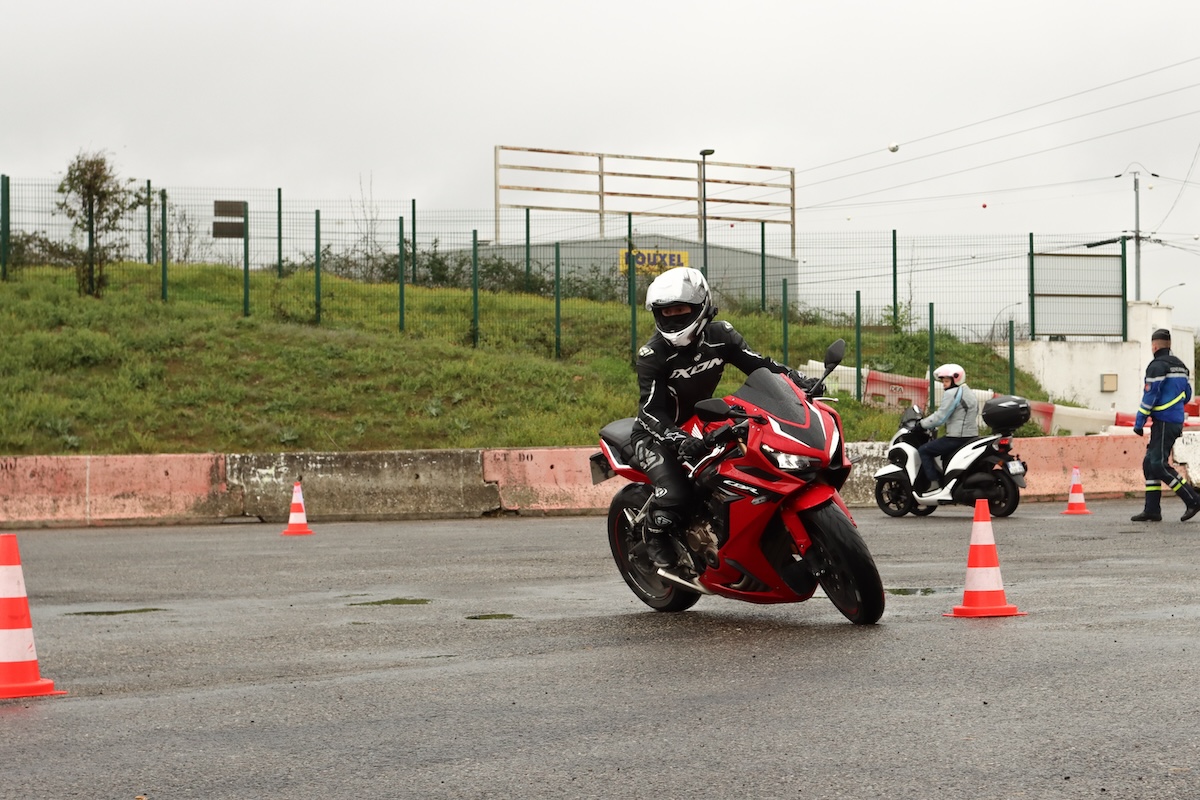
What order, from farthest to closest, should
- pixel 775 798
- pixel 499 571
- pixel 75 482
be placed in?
1. pixel 75 482
2. pixel 499 571
3. pixel 775 798

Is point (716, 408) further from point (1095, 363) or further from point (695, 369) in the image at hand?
point (1095, 363)

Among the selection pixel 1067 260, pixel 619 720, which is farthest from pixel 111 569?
pixel 1067 260

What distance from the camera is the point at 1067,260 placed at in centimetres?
3266

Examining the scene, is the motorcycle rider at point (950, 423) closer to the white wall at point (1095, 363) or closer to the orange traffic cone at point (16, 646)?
the orange traffic cone at point (16, 646)

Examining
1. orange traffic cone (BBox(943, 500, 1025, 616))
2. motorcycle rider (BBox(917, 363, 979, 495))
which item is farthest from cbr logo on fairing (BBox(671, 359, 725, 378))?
motorcycle rider (BBox(917, 363, 979, 495))

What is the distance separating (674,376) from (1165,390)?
9.36m

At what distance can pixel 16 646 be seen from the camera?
21.0ft

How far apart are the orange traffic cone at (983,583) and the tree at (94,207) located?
24178 millimetres

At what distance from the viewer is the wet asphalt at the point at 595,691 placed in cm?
453

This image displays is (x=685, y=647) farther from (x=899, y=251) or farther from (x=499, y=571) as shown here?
(x=899, y=251)

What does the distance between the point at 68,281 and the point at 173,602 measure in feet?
71.1

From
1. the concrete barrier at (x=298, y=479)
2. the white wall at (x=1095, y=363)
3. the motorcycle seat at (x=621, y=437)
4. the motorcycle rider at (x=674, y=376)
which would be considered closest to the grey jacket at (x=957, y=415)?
the concrete barrier at (x=298, y=479)

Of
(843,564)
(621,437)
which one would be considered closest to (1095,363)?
(621,437)

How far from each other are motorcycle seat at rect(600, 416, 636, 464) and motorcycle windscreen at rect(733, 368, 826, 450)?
0.88 m
